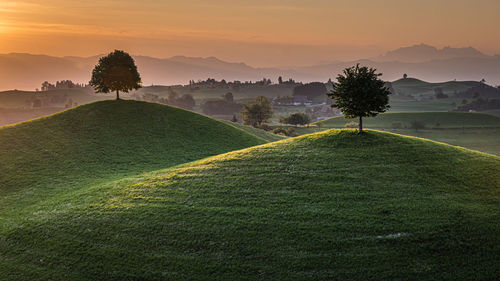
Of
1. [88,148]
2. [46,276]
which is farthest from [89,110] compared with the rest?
[46,276]

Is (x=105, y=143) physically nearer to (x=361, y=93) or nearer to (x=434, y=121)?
(x=361, y=93)

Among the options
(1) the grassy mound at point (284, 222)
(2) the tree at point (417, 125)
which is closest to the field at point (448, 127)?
(2) the tree at point (417, 125)

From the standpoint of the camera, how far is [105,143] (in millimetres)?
45312

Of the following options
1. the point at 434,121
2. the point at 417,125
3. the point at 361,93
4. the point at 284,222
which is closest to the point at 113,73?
the point at 361,93

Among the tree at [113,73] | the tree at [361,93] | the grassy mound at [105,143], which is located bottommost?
the grassy mound at [105,143]

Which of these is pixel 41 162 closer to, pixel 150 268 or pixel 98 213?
pixel 98 213

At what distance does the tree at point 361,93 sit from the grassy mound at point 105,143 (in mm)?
21256

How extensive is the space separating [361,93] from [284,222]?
1779cm

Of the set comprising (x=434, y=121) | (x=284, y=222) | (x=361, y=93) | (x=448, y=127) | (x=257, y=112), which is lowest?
(x=448, y=127)

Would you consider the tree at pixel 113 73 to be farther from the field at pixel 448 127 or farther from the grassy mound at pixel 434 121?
the grassy mound at pixel 434 121

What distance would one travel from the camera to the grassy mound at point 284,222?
15156mm

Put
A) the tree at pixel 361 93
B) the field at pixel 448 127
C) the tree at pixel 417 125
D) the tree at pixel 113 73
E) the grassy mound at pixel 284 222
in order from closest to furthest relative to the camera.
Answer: the grassy mound at pixel 284 222
the tree at pixel 361 93
the tree at pixel 113 73
the field at pixel 448 127
the tree at pixel 417 125

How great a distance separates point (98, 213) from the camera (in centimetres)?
2197

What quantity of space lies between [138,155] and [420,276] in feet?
121
